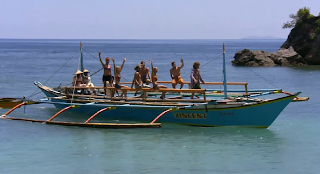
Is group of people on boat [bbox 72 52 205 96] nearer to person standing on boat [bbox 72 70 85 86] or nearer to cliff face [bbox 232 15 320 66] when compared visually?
person standing on boat [bbox 72 70 85 86]

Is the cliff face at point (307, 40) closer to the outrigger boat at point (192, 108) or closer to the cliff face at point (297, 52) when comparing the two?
the cliff face at point (297, 52)

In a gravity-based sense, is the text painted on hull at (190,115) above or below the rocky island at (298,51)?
below

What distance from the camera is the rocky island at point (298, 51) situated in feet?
184

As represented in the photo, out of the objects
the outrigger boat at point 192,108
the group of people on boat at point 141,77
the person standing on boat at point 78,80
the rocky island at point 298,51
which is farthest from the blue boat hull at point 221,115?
the rocky island at point 298,51

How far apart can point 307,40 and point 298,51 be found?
1.57 m

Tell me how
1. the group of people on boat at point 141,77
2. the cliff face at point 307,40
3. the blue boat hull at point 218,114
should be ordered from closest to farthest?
1. the blue boat hull at point 218,114
2. the group of people on boat at point 141,77
3. the cliff face at point 307,40

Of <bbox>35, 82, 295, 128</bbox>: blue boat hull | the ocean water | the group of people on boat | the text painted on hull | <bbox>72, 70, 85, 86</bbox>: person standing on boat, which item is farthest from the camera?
<bbox>72, 70, 85, 86</bbox>: person standing on boat

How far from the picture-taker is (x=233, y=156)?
53.9 feet

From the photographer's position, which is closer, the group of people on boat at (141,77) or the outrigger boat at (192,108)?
the outrigger boat at (192,108)
